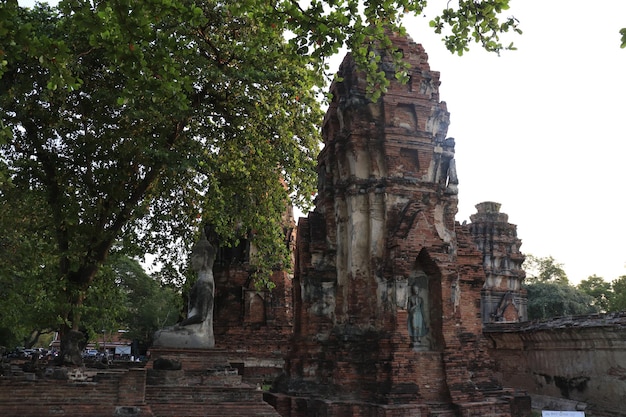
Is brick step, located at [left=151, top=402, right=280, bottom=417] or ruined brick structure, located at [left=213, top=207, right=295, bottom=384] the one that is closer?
brick step, located at [left=151, top=402, right=280, bottom=417]

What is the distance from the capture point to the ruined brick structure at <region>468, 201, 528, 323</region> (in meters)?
30.9

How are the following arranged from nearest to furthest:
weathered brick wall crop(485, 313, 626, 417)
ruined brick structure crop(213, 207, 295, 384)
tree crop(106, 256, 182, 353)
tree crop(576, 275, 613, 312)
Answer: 1. weathered brick wall crop(485, 313, 626, 417)
2. ruined brick structure crop(213, 207, 295, 384)
3. tree crop(106, 256, 182, 353)
4. tree crop(576, 275, 613, 312)

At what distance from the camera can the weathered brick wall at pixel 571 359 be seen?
12.1 meters

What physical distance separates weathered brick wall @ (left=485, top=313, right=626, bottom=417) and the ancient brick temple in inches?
96.2

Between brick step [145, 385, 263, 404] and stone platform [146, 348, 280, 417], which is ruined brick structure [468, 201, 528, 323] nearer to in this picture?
stone platform [146, 348, 280, 417]

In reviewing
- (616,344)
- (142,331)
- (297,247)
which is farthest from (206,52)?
(142,331)

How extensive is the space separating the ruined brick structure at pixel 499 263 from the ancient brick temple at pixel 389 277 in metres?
20.0

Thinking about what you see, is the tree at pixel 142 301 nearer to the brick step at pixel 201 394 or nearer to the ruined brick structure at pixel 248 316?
the ruined brick structure at pixel 248 316

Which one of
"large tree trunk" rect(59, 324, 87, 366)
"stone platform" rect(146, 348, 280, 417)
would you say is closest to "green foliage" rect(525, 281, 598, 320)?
"stone platform" rect(146, 348, 280, 417)

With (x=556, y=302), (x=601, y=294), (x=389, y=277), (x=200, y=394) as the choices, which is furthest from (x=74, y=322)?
(x=601, y=294)

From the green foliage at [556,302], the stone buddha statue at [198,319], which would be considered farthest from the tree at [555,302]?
the stone buddha statue at [198,319]

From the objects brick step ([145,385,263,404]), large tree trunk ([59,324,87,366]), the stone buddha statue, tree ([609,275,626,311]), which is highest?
tree ([609,275,626,311])

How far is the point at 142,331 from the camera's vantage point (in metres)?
41.6

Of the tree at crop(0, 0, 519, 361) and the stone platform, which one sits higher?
the tree at crop(0, 0, 519, 361)
